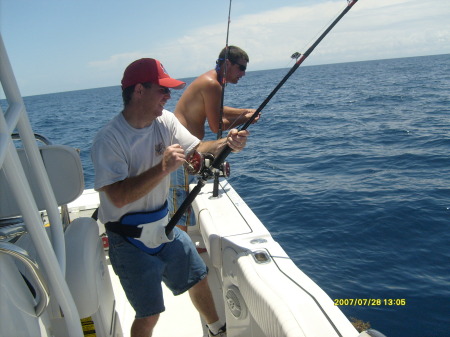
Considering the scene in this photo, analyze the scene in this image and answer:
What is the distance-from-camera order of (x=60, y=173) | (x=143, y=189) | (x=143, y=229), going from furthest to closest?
(x=143, y=229) → (x=143, y=189) → (x=60, y=173)

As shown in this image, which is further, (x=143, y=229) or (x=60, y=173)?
(x=143, y=229)

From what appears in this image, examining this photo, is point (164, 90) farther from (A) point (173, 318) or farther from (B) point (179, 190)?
(A) point (173, 318)

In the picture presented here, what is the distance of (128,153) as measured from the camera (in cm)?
174

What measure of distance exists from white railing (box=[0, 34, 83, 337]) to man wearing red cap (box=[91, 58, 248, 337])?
0.61m

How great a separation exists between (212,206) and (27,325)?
196cm

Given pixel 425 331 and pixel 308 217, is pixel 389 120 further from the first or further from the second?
pixel 425 331

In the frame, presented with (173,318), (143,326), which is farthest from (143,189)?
(173,318)

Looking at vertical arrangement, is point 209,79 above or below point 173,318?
above

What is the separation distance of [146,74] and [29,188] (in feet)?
3.27

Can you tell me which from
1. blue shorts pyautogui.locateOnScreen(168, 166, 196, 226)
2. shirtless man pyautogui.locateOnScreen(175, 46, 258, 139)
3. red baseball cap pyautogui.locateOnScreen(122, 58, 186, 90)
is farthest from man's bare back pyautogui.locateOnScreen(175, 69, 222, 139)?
red baseball cap pyautogui.locateOnScreen(122, 58, 186, 90)

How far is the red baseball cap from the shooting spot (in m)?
1.71

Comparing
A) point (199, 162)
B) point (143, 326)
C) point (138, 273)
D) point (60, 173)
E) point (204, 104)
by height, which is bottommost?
point (143, 326)

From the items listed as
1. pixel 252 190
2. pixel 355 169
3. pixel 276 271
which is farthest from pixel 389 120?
pixel 276 271

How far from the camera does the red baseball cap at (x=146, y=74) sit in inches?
67.4
